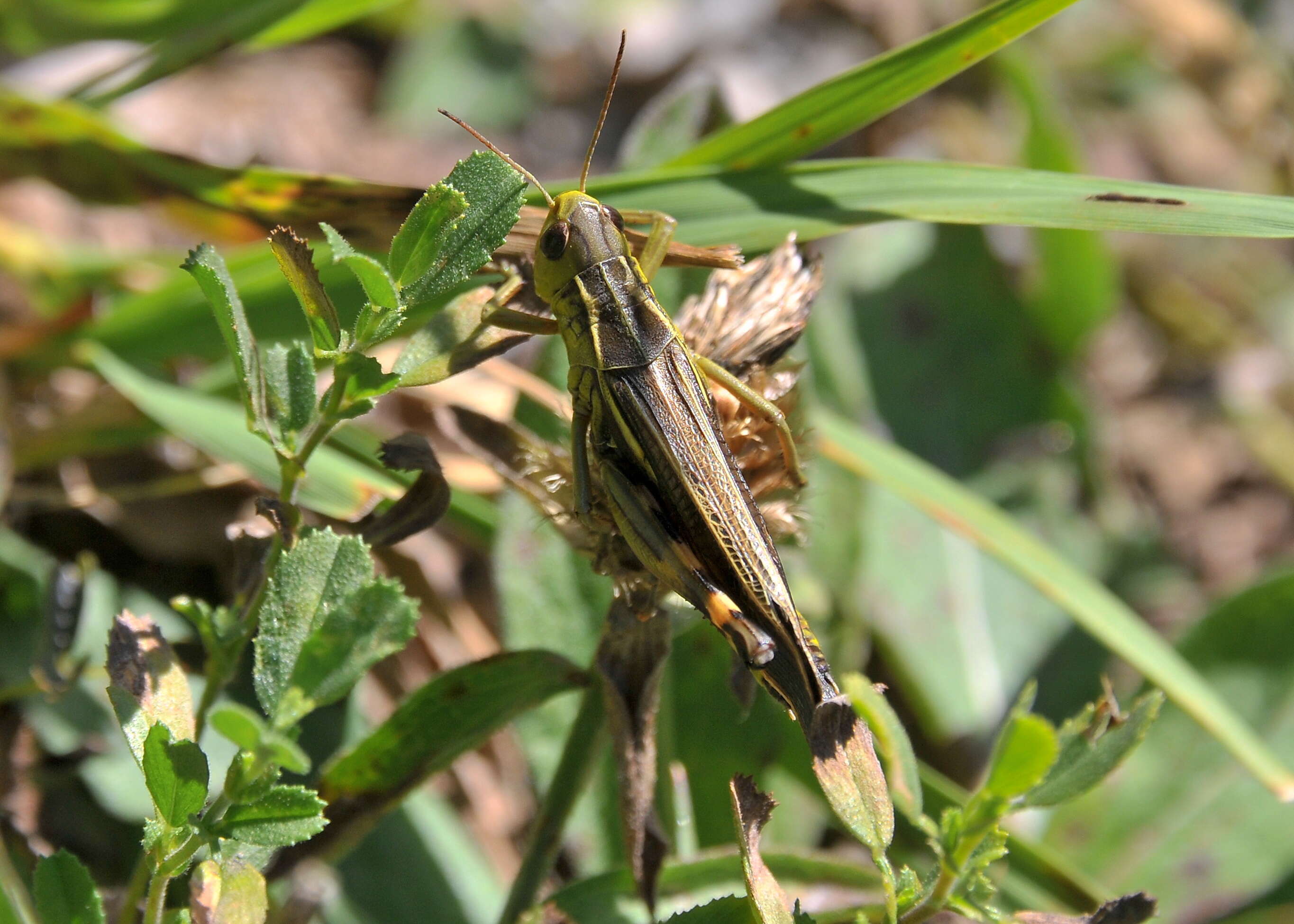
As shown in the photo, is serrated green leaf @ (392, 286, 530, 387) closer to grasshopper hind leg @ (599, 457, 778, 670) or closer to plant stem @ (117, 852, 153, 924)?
grasshopper hind leg @ (599, 457, 778, 670)

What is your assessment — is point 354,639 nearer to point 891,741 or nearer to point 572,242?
point 891,741

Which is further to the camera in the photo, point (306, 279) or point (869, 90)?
point (869, 90)

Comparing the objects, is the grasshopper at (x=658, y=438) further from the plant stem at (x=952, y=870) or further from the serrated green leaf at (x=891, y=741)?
the plant stem at (x=952, y=870)

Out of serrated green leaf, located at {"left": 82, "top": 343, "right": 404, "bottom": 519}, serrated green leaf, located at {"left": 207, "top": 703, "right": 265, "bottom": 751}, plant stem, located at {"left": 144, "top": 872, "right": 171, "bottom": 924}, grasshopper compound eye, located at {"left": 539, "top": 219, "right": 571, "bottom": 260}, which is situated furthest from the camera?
serrated green leaf, located at {"left": 82, "top": 343, "right": 404, "bottom": 519}

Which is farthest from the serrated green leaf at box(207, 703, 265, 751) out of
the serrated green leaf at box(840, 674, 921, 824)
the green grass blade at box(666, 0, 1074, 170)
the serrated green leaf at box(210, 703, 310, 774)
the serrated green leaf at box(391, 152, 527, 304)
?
the green grass blade at box(666, 0, 1074, 170)

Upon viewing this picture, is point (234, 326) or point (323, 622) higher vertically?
point (234, 326)

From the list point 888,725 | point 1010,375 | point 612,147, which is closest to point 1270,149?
point 1010,375

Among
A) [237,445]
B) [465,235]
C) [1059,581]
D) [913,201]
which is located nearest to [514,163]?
[465,235]

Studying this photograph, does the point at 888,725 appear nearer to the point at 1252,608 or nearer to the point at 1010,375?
the point at 1252,608
